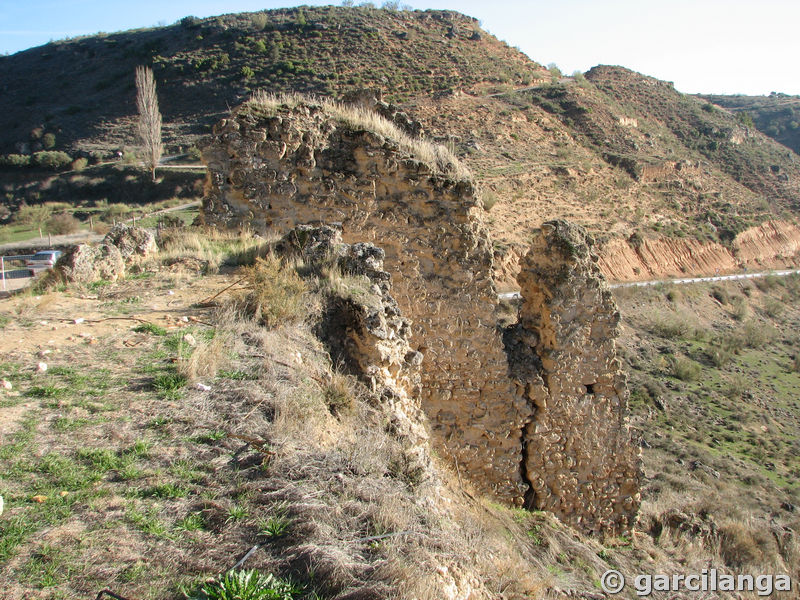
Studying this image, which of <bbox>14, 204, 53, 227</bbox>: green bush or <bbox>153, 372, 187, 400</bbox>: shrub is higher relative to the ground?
<bbox>14, 204, 53, 227</bbox>: green bush

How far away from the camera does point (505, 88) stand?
42.9 metres

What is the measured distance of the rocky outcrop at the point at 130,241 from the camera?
25.7 ft

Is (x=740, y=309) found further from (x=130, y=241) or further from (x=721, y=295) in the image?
(x=130, y=241)

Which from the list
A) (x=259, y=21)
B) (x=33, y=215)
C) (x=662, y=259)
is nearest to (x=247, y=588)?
(x=662, y=259)

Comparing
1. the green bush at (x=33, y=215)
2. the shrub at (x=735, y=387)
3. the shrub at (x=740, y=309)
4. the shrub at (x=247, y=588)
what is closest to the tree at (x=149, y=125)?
the green bush at (x=33, y=215)

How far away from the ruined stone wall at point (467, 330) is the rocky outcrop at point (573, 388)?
15mm

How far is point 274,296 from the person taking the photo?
5457mm

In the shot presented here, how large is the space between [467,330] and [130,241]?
4892 mm

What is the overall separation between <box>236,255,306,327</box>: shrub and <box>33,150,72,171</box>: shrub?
37.9 metres

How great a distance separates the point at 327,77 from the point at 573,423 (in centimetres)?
3742

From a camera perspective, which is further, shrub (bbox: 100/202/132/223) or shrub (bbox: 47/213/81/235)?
shrub (bbox: 100/202/132/223)

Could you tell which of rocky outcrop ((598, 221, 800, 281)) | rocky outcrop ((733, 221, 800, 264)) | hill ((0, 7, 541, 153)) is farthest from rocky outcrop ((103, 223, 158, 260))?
rocky outcrop ((733, 221, 800, 264))

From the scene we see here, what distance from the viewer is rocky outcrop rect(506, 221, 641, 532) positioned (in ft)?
24.6

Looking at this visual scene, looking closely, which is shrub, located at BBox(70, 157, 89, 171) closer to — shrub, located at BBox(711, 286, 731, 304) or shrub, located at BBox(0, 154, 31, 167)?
shrub, located at BBox(0, 154, 31, 167)
